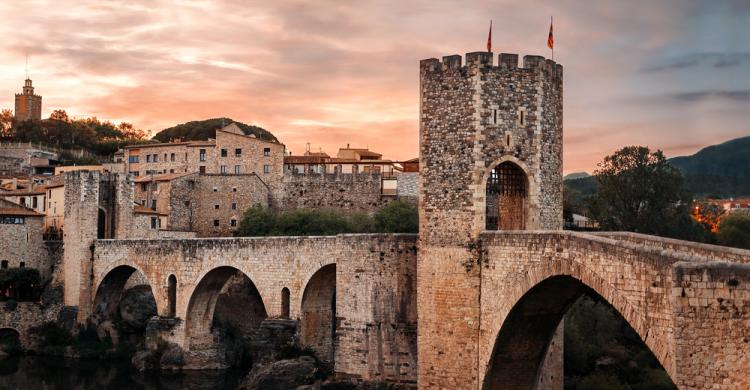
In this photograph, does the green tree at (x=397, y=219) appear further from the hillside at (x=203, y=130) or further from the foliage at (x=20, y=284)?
the hillside at (x=203, y=130)

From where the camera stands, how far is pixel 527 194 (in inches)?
805

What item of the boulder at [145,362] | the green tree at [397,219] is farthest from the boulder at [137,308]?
the green tree at [397,219]

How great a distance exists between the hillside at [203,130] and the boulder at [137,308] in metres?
35.7

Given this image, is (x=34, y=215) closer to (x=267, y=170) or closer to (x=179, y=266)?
(x=179, y=266)

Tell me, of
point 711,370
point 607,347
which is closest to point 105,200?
point 607,347

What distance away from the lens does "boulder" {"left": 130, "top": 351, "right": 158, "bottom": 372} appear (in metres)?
34.5

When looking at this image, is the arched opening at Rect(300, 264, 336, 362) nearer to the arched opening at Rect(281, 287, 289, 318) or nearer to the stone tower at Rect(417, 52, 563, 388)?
the arched opening at Rect(281, 287, 289, 318)

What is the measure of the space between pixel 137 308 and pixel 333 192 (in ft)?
60.8

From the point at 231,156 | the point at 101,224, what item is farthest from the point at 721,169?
the point at 101,224

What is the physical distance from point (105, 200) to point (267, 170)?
14.9 m

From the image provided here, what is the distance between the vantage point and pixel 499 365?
1956 centimetres

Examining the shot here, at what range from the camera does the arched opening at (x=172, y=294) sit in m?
35.2

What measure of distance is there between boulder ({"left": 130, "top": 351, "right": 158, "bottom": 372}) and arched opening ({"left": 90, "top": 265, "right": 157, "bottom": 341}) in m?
Result: 3.28

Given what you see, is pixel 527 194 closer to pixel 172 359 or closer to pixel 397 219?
pixel 172 359
